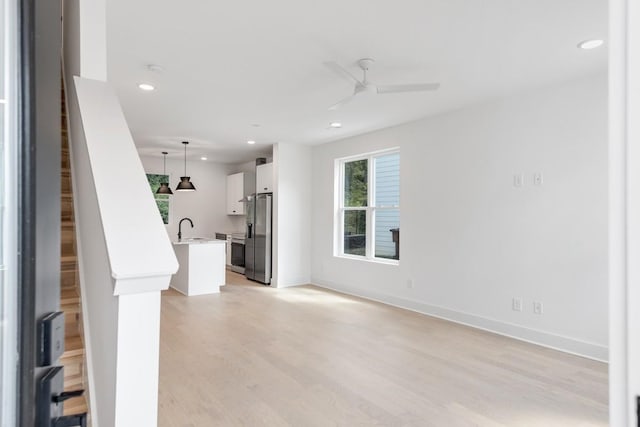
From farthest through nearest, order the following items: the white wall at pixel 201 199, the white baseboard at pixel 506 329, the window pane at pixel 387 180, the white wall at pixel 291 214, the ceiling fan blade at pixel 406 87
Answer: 1. the white wall at pixel 201 199
2. the white wall at pixel 291 214
3. the window pane at pixel 387 180
4. the white baseboard at pixel 506 329
5. the ceiling fan blade at pixel 406 87

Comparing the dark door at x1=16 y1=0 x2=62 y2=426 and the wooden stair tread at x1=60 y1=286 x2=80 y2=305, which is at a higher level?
the dark door at x1=16 y1=0 x2=62 y2=426

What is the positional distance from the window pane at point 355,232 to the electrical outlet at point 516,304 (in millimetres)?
2501

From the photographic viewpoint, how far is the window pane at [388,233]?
5.53 meters

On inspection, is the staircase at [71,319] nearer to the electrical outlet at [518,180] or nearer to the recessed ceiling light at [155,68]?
the recessed ceiling light at [155,68]

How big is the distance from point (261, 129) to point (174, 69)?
233cm

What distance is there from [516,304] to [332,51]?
314 centimetres

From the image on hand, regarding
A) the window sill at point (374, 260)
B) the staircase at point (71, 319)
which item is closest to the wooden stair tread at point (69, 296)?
the staircase at point (71, 319)

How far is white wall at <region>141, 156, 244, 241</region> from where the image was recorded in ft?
28.3

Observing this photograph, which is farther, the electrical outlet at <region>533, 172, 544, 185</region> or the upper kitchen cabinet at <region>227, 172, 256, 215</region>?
the upper kitchen cabinet at <region>227, 172, 256, 215</region>

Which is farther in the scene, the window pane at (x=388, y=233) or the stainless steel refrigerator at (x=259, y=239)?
the stainless steel refrigerator at (x=259, y=239)

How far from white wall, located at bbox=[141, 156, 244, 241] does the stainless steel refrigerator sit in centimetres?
186

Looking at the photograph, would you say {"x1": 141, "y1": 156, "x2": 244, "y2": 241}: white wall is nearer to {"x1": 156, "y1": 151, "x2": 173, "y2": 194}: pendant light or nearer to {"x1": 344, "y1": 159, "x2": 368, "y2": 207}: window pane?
{"x1": 156, "y1": 151, "x2": 173, "y2": 194}: pendant light

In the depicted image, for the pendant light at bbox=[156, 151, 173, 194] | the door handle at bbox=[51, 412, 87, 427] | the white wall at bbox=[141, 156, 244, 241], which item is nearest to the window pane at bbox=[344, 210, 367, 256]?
the pendant light at bbox=[156, 151, 173, 194]

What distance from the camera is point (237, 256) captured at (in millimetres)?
8250
